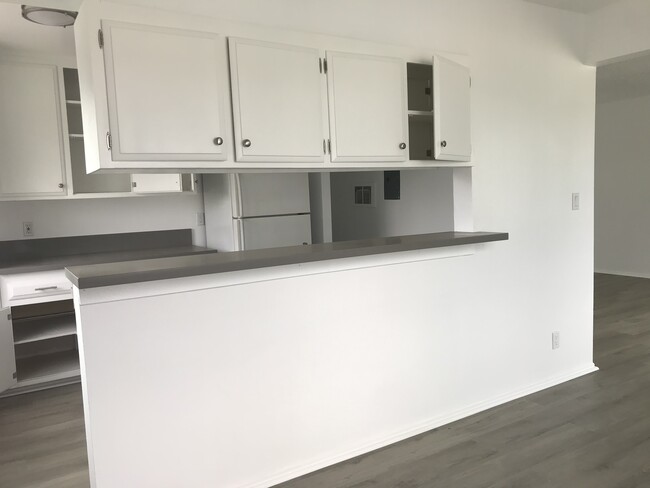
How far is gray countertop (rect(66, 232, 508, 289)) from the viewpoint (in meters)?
1.93

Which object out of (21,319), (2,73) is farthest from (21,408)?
(2,73)

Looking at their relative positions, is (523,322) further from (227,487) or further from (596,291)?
(596,291)

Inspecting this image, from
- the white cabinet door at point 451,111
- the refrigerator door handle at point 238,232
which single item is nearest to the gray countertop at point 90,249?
the refrigerator door handle at point 238,232

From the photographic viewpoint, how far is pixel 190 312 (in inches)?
83.8

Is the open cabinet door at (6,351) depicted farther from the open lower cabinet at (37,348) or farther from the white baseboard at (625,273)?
the white baseboard at (625,273)

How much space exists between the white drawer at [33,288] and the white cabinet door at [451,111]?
2630 millimetres

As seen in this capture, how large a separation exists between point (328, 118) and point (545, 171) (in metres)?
1.69

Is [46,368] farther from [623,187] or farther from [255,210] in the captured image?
[623,187]

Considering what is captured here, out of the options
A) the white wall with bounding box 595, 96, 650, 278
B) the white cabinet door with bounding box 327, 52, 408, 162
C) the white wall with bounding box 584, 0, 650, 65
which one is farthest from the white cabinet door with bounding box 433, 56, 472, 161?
the white wall with bounding box 595, 96, 650, 278

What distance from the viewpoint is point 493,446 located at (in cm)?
263

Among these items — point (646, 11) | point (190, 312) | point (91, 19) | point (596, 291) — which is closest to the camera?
point (91, 19)

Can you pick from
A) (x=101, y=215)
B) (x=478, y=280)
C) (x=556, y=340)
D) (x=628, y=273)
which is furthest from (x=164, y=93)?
(x=628, y=273)

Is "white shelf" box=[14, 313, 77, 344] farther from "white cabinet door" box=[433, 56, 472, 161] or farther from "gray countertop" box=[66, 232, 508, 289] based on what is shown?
"white cabinet door" box=[433, 56, 472, 161]

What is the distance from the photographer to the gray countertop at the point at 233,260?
193 cm
